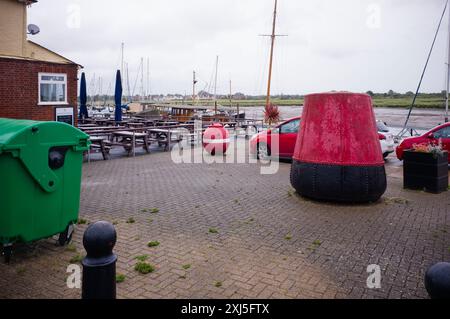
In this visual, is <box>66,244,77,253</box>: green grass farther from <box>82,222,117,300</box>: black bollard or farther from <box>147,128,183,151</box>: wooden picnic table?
<box>147,128,183,151</box>: wooden picnic table

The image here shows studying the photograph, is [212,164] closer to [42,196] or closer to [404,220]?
[404,220]

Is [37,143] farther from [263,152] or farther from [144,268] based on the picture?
[263,152]

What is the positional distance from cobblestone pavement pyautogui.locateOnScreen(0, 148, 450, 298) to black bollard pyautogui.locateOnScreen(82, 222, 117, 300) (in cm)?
94

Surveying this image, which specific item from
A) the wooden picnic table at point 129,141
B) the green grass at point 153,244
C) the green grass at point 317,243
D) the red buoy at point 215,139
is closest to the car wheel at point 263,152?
the red buoy at point 215,139

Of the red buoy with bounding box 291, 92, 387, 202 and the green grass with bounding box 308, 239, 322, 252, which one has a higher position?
the red buoy with bounding box 291, 92, 387, 202

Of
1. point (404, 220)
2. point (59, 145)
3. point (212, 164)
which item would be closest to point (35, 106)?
point (212, 164)

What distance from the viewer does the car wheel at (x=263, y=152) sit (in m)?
14.6

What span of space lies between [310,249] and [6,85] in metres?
12.1

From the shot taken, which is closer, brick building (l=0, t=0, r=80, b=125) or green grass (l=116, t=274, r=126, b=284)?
green grass (l=116, t=274, r=126, b=284)

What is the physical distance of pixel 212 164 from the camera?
44.2 feet

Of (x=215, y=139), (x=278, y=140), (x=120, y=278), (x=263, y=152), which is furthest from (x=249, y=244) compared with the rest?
(x=215, y=139)

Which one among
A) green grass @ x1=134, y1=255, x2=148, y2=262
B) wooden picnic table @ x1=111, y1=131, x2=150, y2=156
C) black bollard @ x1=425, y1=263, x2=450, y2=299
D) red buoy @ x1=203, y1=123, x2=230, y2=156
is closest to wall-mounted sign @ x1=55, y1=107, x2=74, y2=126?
wooden picnic table @ x1=111, y1=131, x2=150, y2=156

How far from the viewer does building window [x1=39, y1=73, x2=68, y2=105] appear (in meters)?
14.0

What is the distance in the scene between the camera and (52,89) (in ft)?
47.2
